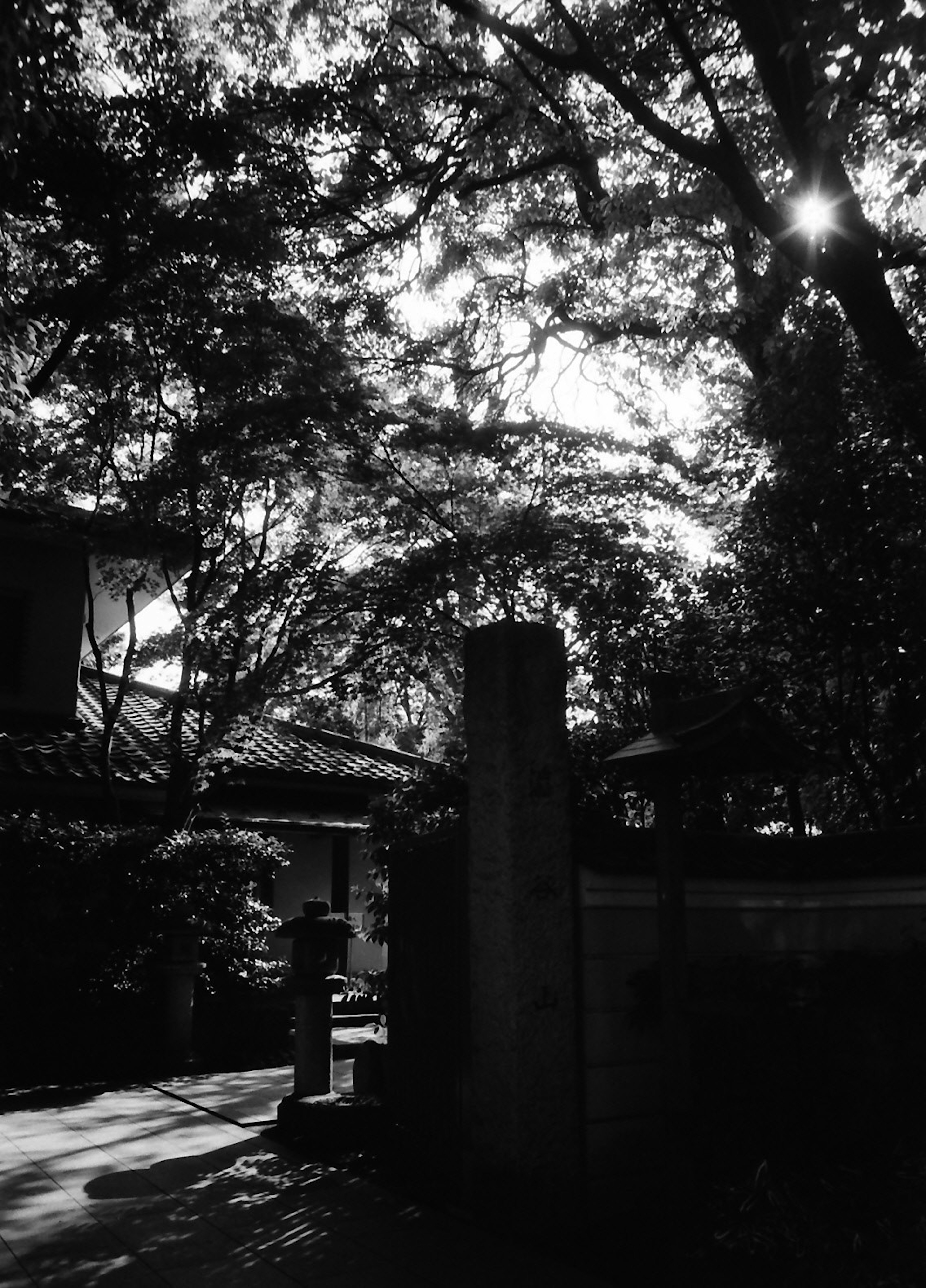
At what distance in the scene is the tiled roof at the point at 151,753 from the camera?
16188mm

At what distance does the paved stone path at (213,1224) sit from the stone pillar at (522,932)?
479mm

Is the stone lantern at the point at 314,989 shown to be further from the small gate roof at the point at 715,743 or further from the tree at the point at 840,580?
the tree at the point at 840,580

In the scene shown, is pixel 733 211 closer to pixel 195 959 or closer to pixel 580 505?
pixel 580 505

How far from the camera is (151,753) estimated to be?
18188 millimetres

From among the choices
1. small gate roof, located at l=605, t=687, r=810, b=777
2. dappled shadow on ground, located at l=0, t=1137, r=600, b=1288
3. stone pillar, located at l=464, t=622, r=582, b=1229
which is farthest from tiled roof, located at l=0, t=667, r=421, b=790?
small gate roof, located at l=605, t=687, r=810, b=777

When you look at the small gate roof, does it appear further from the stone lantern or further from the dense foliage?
the dense foliage

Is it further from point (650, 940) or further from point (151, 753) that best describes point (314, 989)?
point (151, 753)

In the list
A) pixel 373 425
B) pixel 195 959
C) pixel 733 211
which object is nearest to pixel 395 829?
pixel 195 959

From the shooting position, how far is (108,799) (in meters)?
14.8

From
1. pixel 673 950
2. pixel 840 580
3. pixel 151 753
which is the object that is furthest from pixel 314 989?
pixel 151 753

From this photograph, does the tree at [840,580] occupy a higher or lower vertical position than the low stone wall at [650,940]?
higher

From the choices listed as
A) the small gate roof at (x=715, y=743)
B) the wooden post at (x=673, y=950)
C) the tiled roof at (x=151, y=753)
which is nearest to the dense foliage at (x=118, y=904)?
the tiled roof at (x=151, y=753)

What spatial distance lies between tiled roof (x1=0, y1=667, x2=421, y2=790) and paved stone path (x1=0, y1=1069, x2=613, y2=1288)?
717 centimetres

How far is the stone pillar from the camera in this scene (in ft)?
18.8
